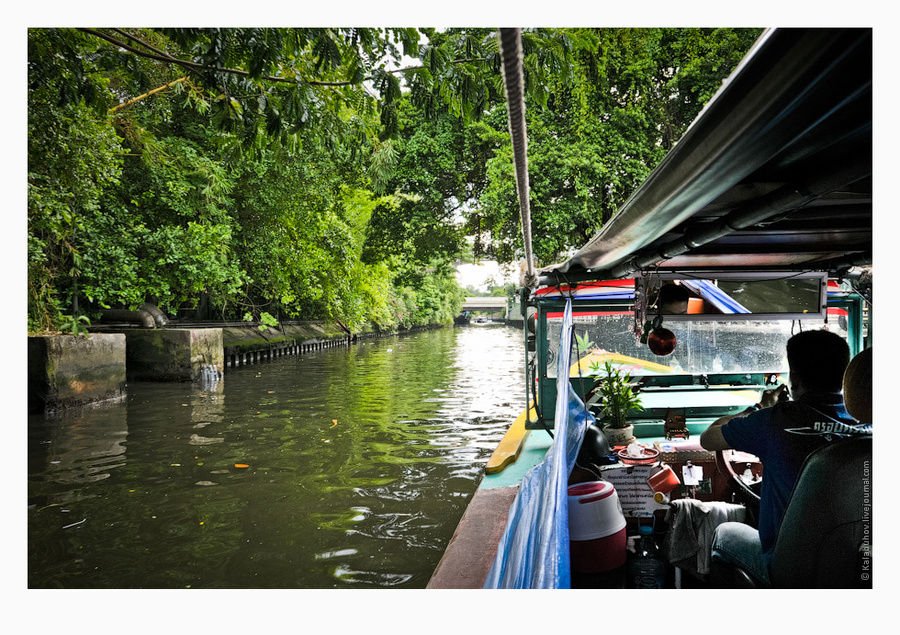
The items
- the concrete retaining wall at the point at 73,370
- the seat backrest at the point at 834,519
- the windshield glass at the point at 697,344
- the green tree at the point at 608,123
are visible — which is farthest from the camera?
the green tree at the point at 608,123

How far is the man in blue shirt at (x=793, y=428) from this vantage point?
86.4 inches

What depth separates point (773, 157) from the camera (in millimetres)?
1597

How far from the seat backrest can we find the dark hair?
32 cm

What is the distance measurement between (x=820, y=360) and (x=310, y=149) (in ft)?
49.8

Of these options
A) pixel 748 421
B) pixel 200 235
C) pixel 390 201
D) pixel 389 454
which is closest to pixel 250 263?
pixel 200 235

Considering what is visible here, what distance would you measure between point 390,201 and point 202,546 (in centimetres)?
1367

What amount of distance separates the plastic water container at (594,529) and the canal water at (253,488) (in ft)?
5.48

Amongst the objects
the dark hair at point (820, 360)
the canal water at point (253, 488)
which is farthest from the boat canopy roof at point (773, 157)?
the canal water at point (253, 488)

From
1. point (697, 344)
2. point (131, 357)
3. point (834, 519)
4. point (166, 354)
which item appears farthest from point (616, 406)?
point (131, 357)

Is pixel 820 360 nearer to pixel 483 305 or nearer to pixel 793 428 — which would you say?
pixel 793 428

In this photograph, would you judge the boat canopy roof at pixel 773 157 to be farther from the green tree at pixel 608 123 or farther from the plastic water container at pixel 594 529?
the green tree at pixel 608 123

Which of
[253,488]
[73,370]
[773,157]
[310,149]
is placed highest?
[310,149]

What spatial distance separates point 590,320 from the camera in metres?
6.71

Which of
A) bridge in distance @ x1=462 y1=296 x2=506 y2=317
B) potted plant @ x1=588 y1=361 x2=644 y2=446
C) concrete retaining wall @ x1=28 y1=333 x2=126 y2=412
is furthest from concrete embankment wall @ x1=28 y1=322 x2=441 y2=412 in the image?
bridge in distance @ x1=462 y1=296 x2=506 y2=317
